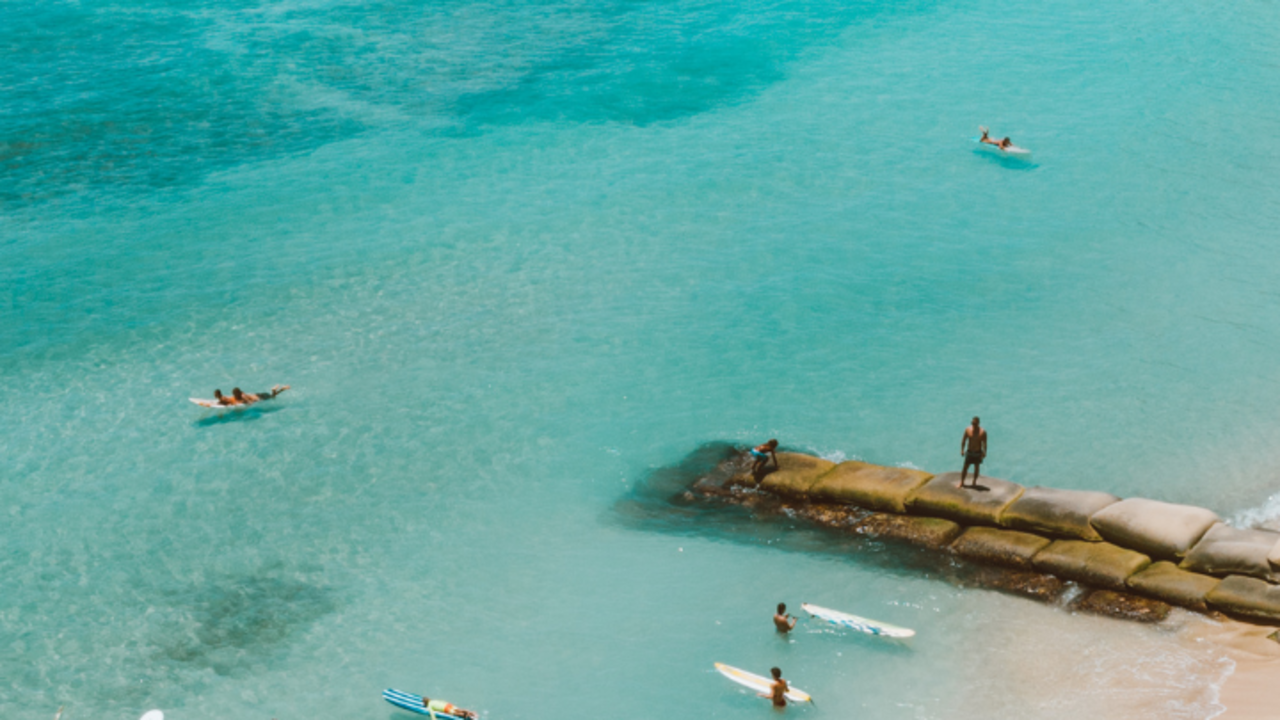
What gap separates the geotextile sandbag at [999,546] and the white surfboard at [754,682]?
533 centimetres

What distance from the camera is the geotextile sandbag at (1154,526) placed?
19672 mm

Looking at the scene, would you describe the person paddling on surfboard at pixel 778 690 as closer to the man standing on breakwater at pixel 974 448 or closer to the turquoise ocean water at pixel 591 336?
the turquoise ocean water at pixel 591 336

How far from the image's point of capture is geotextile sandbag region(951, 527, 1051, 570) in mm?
20828

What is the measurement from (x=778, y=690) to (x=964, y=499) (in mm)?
6670

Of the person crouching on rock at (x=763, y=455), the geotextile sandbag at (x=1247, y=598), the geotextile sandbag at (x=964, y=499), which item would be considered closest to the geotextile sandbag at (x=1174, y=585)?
the geotextile sandbag at (x=1247, y=598)

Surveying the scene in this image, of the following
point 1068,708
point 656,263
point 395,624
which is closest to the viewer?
point 1068,708

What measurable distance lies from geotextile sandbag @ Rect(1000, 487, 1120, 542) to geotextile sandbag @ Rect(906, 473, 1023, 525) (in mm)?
293

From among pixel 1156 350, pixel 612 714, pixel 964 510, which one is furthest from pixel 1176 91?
pixel 612 714

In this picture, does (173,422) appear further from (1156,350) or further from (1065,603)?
(1156,350)

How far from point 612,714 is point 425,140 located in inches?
1281

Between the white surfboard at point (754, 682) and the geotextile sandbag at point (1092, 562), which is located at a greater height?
the geotextile sandbag at point (1092, 562)

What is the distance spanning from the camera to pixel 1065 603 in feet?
65.3

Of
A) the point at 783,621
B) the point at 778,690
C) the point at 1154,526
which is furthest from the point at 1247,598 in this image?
the point at 778,690

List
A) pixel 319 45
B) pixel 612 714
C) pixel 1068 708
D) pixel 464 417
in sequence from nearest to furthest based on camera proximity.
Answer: pixel 1068 708 < pixel 612 714 < pixel 464 417 < pixel 319 45
